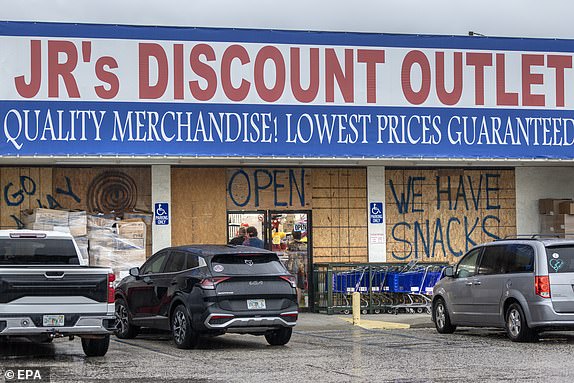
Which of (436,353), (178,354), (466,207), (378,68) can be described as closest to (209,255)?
(178,354)

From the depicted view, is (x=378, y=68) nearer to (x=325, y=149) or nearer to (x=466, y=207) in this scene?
(x=325, y=149)

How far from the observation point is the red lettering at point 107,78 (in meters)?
21.7

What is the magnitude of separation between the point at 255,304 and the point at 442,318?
4946mm

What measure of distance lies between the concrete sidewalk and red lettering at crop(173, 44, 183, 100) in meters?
5.56

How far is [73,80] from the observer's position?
71.1 ft

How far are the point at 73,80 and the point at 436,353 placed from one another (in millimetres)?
10453

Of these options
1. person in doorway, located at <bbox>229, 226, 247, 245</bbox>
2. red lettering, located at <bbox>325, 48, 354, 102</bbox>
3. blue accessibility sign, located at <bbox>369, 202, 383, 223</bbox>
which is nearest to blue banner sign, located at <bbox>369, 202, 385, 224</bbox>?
blue accessibility sign, located at <bbox>369, 202, 383, 223</bbox>

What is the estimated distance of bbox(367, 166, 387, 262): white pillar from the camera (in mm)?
24078

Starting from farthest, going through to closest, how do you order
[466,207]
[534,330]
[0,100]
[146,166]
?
[466,207] < [146,166] < [0,100] < [534,330]

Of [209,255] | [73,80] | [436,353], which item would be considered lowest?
[436,353]

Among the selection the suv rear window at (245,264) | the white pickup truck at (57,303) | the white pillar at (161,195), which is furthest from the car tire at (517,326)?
the white pillar at (161,195)

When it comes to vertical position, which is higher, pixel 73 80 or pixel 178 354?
pixel 73 80

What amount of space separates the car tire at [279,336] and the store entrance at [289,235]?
6746mm

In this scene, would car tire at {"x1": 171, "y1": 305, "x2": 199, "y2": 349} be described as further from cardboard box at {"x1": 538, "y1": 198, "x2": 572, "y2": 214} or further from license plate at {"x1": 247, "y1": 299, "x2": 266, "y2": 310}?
cardboard box at {"x1": 538, "y1": 198, "x2": 572, "y2": 214}
